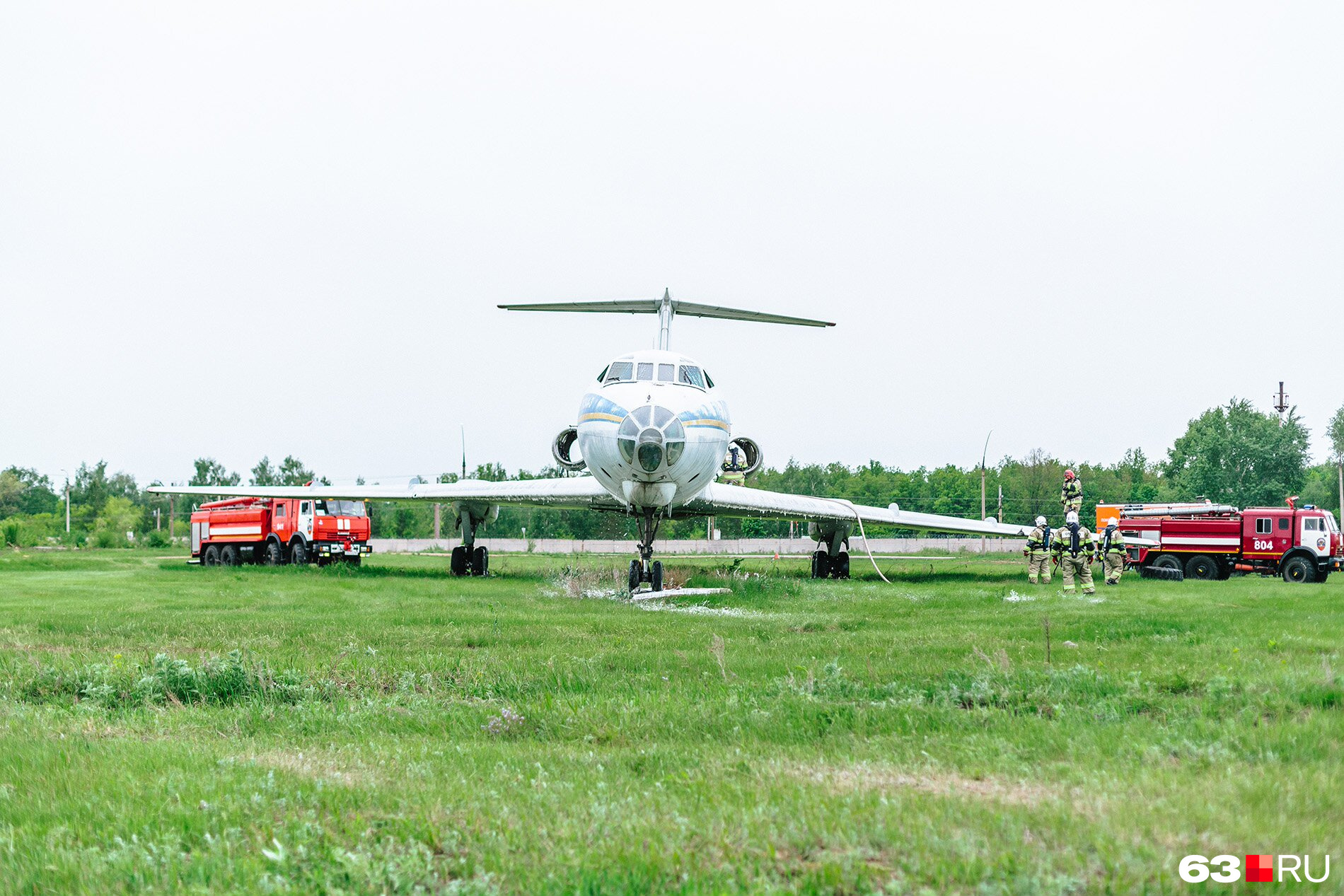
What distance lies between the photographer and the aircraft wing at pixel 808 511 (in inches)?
819

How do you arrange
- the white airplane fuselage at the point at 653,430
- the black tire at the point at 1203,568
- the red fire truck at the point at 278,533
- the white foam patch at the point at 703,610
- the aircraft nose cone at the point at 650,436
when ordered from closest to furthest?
the white foam patch at the point at 703,610
the aircraft nose cone at the point at 650,436
the white airplane fuselage at the point at 653,430
the black tire at the point at 1203,568
the red fire truck at the point at 278,533

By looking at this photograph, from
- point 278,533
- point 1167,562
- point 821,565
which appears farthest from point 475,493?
point 1167,562

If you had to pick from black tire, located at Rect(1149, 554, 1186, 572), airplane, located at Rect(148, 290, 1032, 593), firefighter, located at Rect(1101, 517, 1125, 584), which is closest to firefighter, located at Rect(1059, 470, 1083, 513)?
firefighter, located at Rect(1101, 517, 1125, 584)

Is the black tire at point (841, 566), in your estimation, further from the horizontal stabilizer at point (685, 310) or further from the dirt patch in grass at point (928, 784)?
the dirt patch in grass at point (928, 784)

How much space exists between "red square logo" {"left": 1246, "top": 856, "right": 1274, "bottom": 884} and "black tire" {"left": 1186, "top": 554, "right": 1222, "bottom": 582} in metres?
26.0

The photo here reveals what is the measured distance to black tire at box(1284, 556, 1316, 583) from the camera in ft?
80.6

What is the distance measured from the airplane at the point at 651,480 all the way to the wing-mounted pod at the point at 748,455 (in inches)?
1.2

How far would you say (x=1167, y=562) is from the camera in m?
26.9

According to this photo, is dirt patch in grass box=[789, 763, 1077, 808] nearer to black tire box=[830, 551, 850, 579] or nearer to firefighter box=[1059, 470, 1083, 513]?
firefighter box=[1059, 470, 1083, 513]

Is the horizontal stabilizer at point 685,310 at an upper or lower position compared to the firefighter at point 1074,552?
upper

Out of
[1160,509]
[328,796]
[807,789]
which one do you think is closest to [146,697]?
[328,796]

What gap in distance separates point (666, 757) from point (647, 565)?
42.3ft

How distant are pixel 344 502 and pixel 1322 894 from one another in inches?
1340

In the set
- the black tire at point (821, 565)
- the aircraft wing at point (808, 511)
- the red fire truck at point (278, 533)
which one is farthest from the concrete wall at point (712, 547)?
the aircraft wing at point (808, 511)
